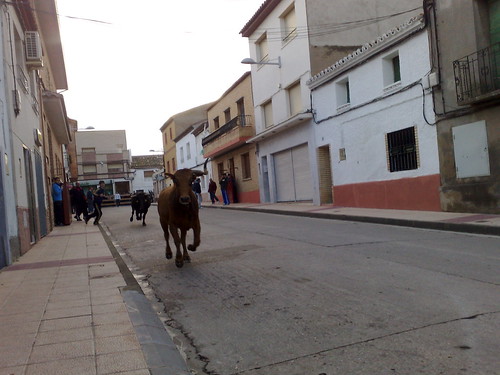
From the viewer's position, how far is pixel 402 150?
46.0ft

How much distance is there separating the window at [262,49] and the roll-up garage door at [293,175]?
4.98 m

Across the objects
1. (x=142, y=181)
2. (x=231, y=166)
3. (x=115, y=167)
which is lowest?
(x=231, y=166)

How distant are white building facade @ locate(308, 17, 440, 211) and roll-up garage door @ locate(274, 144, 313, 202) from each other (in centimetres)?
213

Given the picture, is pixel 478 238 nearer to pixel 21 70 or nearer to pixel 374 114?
pixel 374 114

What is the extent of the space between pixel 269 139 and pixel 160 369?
68.6ft

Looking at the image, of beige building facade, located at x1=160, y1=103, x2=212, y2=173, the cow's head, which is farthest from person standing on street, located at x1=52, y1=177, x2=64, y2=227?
beige building facade, located at x1=160, y1=103, x2=212, y2=173

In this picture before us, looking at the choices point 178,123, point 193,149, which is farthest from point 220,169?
point 178,123

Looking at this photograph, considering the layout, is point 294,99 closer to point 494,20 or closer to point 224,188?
point 224,188

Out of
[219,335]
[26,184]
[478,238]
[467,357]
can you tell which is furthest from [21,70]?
[467,357]

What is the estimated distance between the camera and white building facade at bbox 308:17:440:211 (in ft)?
Answer: 42.6

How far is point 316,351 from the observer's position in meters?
3.41

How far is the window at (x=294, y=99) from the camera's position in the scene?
2059 centimetres

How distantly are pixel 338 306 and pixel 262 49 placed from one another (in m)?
21.2

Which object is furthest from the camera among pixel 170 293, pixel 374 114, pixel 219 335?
pixel 374 114
